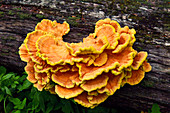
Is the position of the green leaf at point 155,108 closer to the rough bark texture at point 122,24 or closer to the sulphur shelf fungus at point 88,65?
the rough bark texture at point 122,24

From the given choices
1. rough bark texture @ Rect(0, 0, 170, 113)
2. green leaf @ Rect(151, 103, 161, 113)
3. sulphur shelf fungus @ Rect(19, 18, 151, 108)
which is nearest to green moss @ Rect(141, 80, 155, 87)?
rough bark texture @ Rect(0, 0, 170, 113)

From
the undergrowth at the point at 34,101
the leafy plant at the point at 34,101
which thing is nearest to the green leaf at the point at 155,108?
the undergrowth at the point at 34,101

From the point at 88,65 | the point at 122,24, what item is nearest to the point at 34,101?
the point at 88,65

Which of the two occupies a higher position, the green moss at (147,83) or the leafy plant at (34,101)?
the green moss at (147,83)

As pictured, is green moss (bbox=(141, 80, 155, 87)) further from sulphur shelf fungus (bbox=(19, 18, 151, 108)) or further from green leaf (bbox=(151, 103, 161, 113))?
green leaf (bbox=(151, 103, 161, 113))

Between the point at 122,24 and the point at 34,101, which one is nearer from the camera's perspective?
the point at 34,101

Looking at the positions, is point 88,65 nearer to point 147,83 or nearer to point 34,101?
point 147,83
